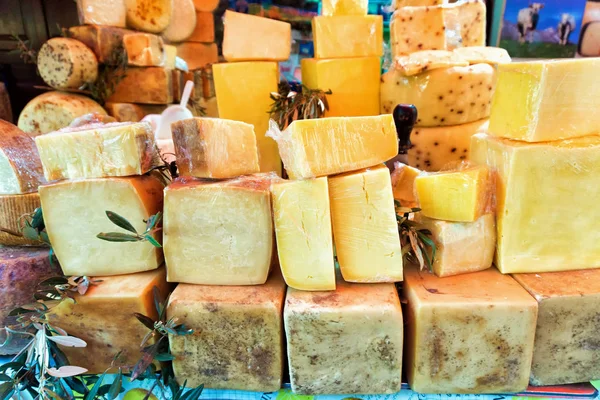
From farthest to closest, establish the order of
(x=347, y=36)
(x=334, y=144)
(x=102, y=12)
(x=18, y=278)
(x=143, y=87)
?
(x=143, y=87) → (x=102, y=12) → (x=347, y=36) → (x=18, y=278) → (x=334, y=144)

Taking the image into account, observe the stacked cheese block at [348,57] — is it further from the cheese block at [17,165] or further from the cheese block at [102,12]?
the cheese block at [102,12]

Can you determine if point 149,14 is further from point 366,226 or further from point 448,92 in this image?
point 366,226

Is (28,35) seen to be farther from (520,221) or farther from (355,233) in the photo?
(520,221)

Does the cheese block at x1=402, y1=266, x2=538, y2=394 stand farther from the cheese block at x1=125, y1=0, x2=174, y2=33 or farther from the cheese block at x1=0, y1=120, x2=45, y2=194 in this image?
the cheese block at x1=125, y1=0, x2=174, y2=33

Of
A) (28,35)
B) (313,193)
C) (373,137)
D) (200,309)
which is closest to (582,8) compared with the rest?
(373,137)

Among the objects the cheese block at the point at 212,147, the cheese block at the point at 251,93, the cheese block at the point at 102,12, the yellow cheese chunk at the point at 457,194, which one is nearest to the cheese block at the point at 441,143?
the cheese block at the point at 251,93

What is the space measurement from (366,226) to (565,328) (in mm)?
491

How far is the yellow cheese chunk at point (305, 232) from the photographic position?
32.6 inches

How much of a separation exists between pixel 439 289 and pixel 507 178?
11.6 inches

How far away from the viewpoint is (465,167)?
101 cm

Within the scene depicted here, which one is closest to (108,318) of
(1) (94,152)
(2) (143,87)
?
(1) (94,152)

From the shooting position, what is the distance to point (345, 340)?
0.85 meters

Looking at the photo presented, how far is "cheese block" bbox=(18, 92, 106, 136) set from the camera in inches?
101

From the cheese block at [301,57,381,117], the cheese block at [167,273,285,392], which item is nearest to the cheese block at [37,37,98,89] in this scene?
the cheese block at [301,57,381,117]
